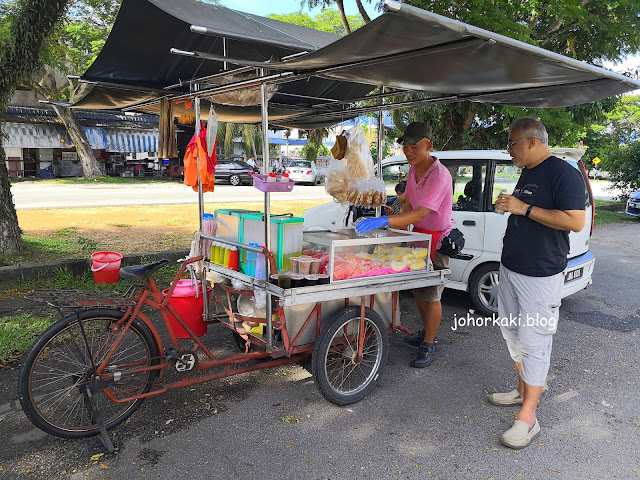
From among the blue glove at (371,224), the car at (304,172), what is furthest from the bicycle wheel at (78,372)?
the car at (304,172)

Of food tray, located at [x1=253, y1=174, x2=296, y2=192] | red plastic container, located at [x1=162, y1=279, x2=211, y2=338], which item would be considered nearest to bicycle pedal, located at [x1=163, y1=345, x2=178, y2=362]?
red plastic container, located at [x1=162, y1=279, x2=211, y2=338]

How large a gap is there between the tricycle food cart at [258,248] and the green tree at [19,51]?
2.42m

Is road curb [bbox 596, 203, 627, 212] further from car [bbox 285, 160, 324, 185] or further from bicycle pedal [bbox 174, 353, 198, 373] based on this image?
bicycle pedal [bbox 174, 353, 198, 373]

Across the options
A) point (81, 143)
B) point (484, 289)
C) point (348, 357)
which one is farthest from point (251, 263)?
point (81, 143)

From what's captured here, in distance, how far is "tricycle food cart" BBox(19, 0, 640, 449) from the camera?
106 inches

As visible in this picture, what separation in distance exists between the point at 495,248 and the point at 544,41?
6.86 metres

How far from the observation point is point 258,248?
321 cm

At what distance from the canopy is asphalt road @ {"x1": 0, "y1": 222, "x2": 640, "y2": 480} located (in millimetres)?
2254

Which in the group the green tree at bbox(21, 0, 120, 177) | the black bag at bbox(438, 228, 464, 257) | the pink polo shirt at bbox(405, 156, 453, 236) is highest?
the green tree at bbox(21, 0, 120, 177)

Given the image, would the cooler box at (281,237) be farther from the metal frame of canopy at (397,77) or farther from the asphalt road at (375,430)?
the asphalt road at (375,430)

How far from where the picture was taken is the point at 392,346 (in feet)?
14.6

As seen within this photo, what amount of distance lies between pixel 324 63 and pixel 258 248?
1254 mm

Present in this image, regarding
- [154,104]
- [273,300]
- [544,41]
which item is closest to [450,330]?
[273,300]

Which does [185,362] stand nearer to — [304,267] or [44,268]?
[304,267]
